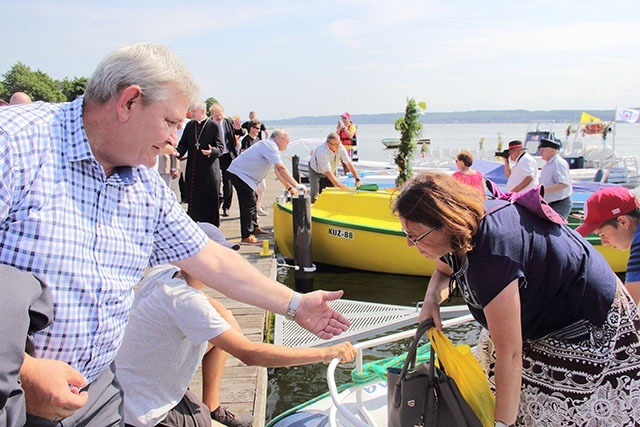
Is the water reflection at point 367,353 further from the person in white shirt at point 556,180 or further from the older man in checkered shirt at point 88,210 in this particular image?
the older man in checkered shirt at point 88,210

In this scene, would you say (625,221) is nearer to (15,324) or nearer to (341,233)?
(15,324)

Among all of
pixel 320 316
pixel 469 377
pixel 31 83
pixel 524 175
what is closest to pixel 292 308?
pixel 320 316

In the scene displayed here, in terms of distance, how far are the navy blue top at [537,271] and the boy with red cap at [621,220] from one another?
0.73 metres

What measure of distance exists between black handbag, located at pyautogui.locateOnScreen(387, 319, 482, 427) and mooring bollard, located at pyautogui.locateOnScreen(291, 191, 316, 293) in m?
5.74

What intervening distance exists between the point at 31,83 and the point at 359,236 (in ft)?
230

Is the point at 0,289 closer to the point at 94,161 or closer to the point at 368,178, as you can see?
the point at 94,161

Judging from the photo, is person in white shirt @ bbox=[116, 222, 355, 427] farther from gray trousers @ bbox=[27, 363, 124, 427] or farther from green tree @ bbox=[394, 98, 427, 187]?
green tree @ bbox=[394, 98, 427, 187]

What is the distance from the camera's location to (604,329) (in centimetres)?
183

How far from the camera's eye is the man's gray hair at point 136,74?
56.7 inches

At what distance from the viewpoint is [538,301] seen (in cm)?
181

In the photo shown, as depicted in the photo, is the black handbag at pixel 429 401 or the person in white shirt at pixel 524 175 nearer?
the black handbag at pixel 429 401

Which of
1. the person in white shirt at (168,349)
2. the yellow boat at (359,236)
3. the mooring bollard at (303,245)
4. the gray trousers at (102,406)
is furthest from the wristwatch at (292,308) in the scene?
the yellow boat at (359,236)

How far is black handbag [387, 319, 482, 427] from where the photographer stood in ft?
6.03

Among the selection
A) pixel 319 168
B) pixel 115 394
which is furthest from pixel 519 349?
pixel 319 168
